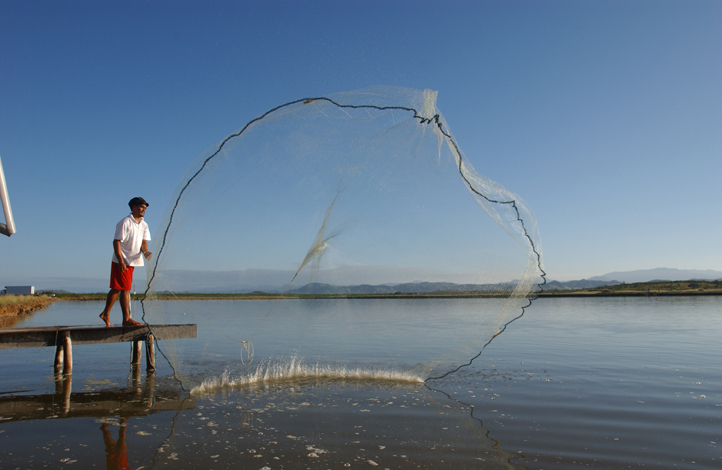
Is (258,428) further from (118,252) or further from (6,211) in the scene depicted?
(118,252)

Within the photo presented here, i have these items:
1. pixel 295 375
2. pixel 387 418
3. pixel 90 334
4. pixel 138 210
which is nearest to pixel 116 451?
pixel 387 418

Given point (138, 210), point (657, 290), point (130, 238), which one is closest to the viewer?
point (130, 238)

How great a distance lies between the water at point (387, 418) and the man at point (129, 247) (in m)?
1.83

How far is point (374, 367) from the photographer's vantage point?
32.5 feet

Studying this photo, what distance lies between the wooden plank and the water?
0.78 m

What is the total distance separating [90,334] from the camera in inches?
340

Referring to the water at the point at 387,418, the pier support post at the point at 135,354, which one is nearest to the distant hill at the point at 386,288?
the water at the point at 387,418

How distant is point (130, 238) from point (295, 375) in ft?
13.1

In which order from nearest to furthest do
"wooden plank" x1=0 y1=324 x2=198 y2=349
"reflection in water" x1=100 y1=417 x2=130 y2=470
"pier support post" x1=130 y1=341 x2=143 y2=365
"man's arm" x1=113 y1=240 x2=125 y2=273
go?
"reflection in water" x1=100 y1=417 x2=130 y2=470 < "man's arm" x1=113 y1=240 x2=125 y2=273 < "wooden plank" x1=0 y1=324 x2=198 y2=349 < "pier support post" x1=130 y1=341 x2=143 y2=365

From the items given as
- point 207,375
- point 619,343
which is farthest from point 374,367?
point 619,343

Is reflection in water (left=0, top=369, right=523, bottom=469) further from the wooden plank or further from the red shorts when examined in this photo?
the red shorts

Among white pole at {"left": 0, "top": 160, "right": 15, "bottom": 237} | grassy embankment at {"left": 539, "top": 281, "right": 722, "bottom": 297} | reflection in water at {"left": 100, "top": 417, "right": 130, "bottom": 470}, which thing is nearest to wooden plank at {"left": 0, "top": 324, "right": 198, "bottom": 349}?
reflection in water at {"left": 100, "top": 417, "right": 130, "bottom": 470}

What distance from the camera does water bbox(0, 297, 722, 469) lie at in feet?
15.7

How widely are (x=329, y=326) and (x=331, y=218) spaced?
33.2 feet
